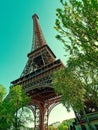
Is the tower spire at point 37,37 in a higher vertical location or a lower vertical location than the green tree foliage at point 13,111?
higher

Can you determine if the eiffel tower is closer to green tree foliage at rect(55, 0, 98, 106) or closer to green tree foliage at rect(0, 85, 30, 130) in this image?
green tree foliage at rect(0, 85, 30, 130)

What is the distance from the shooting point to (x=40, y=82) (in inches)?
1289

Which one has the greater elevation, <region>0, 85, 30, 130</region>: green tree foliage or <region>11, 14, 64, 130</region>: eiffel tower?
<region>11, 14, 64, 130</region>: eiffel tower

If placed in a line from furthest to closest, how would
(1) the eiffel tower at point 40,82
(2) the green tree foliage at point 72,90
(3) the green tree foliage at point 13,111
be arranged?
(1) the eiffel tower at point 40,82 < (3) the green tree foliage at point 13,111 < (2) the green tree foliage at point 72,90

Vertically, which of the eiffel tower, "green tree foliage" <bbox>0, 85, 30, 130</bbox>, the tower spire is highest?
the tower spire

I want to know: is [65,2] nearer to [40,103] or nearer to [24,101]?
[24,101]

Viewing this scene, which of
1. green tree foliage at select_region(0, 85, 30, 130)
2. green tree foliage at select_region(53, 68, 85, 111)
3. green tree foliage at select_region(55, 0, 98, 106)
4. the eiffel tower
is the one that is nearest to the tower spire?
the eiffel tower

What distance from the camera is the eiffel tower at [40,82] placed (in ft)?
109

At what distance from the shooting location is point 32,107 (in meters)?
40.3

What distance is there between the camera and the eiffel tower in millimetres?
33156

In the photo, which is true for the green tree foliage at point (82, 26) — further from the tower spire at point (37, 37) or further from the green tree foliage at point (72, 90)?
the tower spire at point (37, 37)

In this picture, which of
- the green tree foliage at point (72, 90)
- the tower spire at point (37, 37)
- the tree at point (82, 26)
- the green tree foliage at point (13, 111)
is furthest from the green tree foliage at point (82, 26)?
the tower spire at point (37, 37)

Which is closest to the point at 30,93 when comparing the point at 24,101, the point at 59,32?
the point at 24,101

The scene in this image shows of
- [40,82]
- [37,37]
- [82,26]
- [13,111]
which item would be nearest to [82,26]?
[82,26]
